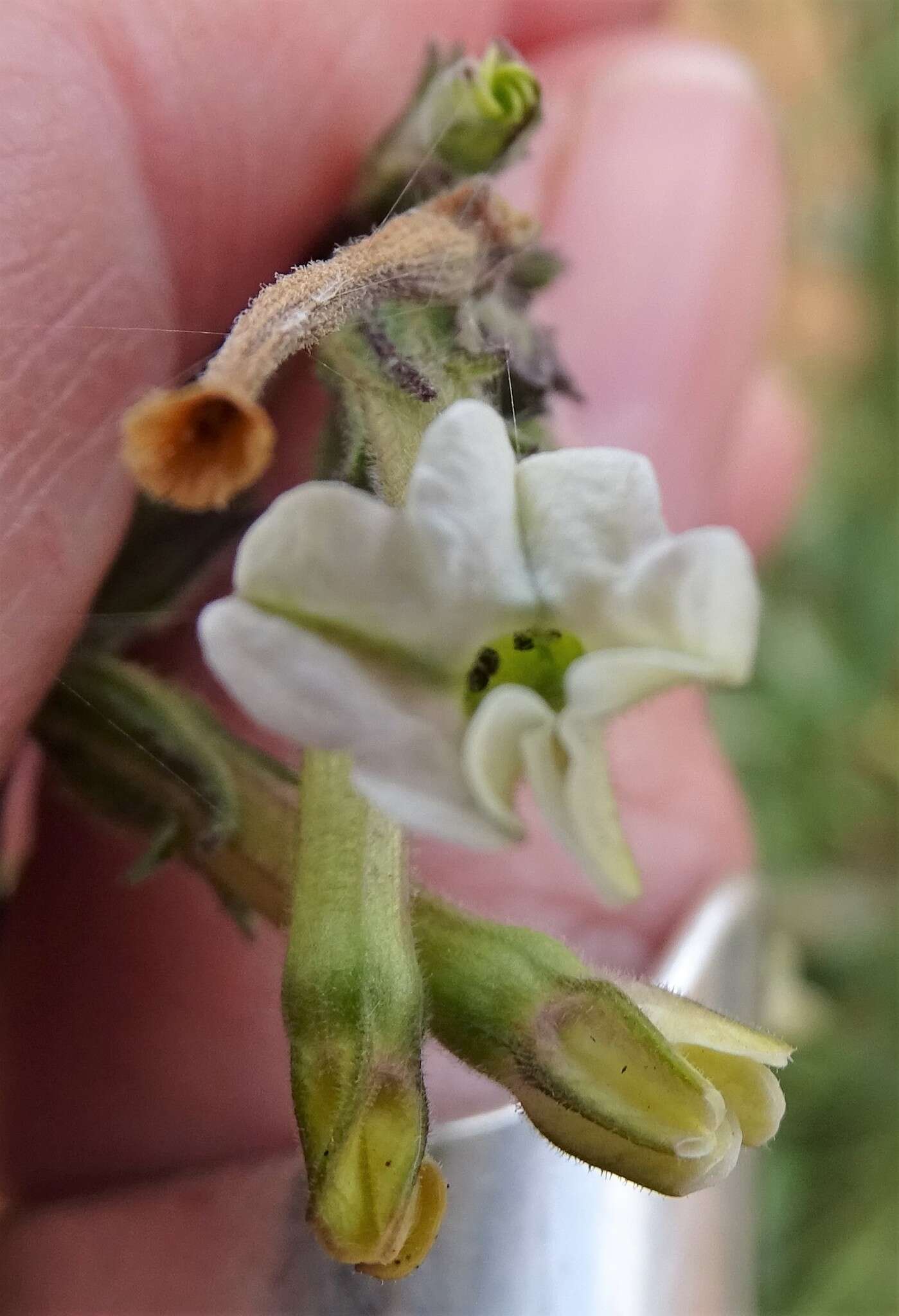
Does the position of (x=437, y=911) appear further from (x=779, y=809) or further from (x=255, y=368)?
(x=779, y=809)

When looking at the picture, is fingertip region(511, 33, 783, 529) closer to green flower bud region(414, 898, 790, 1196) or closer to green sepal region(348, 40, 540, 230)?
green sepal region(348, 40, 540, 230)

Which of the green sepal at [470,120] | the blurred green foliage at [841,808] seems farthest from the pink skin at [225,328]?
the blurred green foliage at [841,808]

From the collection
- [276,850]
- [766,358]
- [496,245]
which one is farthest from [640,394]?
[766,358]

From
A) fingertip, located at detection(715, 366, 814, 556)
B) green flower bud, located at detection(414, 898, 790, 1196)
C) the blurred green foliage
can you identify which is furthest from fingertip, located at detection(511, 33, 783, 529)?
the blurred green foliage

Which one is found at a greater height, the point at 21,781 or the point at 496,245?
the point at 496,245

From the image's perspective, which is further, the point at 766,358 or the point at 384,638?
the point at 766,358

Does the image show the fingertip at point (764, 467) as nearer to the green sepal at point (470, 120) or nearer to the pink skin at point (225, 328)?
the pink skin at point (225, 328)

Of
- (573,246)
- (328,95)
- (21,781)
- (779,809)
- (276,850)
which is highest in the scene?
(328,95)

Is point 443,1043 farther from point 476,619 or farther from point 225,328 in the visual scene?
point 225,328
